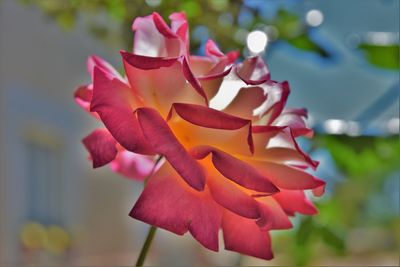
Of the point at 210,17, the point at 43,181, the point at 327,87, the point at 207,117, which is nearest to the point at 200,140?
the point at 207,117

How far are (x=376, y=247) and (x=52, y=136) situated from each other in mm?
3745

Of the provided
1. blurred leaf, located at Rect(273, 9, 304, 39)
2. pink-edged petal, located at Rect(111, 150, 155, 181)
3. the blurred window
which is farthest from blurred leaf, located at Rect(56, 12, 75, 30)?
the blurred window

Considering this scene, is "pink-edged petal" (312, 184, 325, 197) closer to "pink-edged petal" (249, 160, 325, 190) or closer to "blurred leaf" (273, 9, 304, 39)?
"pink-edged petal" (249, 160, 325, 190)

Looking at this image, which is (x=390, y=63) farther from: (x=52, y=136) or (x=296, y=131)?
(x=52, y=136)

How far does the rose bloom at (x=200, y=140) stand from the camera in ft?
0.76

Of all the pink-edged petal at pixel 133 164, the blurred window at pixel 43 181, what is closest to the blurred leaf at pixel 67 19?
the pink-edged petal at pixel 133 164

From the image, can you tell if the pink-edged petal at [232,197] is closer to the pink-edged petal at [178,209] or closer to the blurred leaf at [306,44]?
the pink-edged petal at [178,209]

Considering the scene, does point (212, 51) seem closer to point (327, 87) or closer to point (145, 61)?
point (145, 61)

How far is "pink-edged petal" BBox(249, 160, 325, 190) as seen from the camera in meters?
0.26

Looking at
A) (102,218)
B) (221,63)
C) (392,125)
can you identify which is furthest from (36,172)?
(221,63)

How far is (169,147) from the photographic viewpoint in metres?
0.23

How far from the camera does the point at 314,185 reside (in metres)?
0.26

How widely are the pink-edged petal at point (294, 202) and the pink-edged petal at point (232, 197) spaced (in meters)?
0.03

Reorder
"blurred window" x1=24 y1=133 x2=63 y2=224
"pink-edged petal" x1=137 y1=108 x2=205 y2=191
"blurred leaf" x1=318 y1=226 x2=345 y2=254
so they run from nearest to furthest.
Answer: "pink-edged petal" x1=137 y1=108 x2=205 y2=191 → "blurred leaf" x1=318 y1=226 x2=345 y2=254 → "blurred window" x1=24 y1=133 x2=63 y2=224
